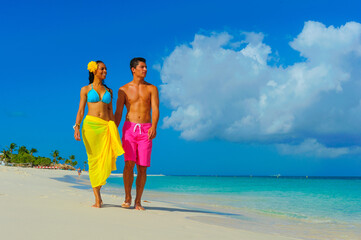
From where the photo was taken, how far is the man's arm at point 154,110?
17.3 ft

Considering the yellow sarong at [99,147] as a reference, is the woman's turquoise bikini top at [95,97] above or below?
above

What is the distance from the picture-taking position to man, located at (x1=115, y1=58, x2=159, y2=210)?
17.1 feet

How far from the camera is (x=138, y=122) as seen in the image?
5289mm

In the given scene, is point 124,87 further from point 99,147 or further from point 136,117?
point 99,147

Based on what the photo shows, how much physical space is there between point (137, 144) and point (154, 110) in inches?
24.2

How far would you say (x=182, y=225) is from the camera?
401 centimetres

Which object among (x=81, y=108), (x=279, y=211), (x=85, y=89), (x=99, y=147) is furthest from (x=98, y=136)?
(x=279, y=211)

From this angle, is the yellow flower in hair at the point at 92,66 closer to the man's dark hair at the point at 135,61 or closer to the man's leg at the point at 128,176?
the man's dark hair at the point at 135,61

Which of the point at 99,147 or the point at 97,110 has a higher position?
the point at 97,110

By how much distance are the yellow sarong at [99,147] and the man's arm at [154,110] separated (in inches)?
21.6

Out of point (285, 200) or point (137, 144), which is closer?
point (137, 144)

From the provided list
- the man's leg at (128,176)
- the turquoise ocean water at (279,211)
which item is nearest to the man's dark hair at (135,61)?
the man's leg at (128,176)

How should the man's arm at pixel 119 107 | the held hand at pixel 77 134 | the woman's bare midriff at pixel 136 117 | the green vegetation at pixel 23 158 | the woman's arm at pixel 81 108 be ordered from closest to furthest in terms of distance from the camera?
the held hand at pixel 77 134
the woman's arm at pixel 81 108
the woman's bare midriff at pixel 136 117
the man's arm at pixel 119 107
the green vegetation at pixel 23 158

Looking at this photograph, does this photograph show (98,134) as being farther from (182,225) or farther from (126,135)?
(182,225)
